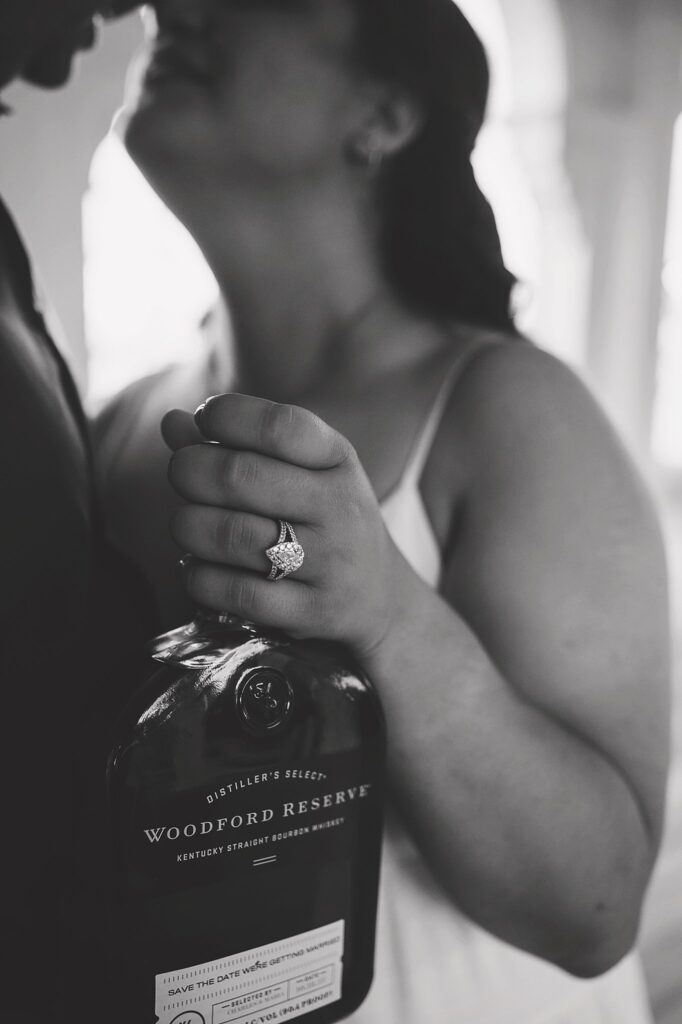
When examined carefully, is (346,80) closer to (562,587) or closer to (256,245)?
(256,245)

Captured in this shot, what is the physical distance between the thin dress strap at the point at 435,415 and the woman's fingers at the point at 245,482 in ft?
0.85

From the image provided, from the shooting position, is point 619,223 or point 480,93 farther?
point 619,223

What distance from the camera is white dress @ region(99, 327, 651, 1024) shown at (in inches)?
21.1

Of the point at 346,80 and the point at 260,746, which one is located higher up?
the point at 346,80

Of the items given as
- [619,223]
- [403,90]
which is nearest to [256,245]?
[403,90]

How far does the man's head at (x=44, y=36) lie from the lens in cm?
32

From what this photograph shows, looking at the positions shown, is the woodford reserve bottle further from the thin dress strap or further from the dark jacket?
the thin dress strap

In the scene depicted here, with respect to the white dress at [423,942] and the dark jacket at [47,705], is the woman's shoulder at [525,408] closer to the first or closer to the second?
the white dress at [423,942]

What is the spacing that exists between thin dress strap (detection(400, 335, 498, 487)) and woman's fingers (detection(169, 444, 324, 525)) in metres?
0.26

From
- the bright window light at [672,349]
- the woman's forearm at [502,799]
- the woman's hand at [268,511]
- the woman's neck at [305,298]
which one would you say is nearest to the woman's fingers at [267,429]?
the woman's hand at [268,511]

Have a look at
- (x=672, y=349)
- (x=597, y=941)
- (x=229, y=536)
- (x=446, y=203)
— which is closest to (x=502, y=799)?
(x=597, y=941)

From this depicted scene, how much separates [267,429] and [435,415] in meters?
0.30

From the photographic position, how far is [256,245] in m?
0.60

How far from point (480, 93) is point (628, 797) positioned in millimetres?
625
